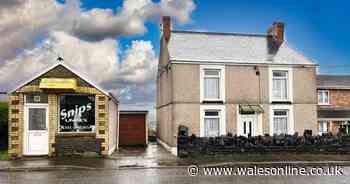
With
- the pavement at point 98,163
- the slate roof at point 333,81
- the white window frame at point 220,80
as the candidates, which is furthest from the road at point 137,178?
the slate roof at point 333,81

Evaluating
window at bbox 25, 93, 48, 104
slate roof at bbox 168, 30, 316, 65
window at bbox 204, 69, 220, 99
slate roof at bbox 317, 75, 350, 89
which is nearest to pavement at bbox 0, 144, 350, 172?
window at bbox 25, 93, 48, 104

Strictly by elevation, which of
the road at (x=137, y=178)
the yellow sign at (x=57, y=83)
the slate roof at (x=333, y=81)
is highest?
the slate roof at (x=333, y=81)

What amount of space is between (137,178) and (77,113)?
7326 mm

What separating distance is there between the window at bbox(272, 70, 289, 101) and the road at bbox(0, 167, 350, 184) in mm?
9523

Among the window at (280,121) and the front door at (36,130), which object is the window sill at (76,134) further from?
the window at (280,121)

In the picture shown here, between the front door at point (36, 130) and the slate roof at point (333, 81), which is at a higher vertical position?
the slate roof at point (333, 81)

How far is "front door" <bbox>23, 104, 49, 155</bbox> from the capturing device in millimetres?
18562

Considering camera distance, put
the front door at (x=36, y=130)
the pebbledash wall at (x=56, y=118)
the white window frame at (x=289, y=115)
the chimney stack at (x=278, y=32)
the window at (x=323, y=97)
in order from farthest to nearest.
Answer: the window at (x=323, y=97)
the chimney stack at (x=278, y=32)
the white window frame at (x=289, y=115)
the front door at (x=36, y=130)
the pebbledash wall at (x=56, y=118)

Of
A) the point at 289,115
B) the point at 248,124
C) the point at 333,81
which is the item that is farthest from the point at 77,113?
the point at 333,81

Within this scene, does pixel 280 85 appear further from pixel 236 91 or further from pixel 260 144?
pixel 260 144

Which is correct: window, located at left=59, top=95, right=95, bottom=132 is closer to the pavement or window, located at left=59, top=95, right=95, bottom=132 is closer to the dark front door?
the pavement

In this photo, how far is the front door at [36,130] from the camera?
18.6 metres

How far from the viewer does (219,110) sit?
2262 cm

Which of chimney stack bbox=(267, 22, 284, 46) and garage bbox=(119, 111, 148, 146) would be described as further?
garage bbox=(119, 111, 148, 146)
